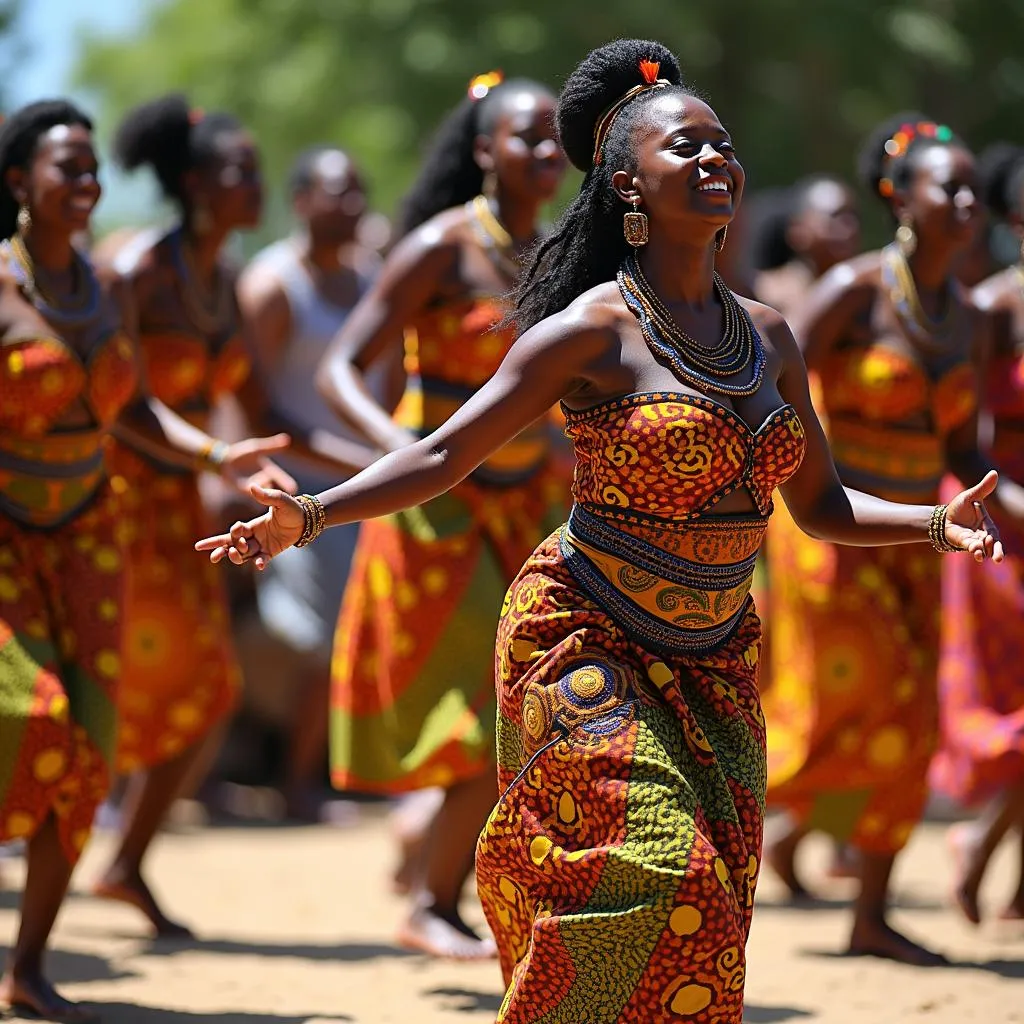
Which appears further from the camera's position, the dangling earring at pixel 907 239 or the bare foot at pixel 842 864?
the bare foot at pixel 842 864

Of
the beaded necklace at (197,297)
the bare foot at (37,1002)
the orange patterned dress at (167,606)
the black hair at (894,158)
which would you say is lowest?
the bare foot at (37,1002)

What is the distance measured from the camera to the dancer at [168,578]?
23.3 ft

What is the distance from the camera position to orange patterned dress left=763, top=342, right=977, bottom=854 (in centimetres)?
668

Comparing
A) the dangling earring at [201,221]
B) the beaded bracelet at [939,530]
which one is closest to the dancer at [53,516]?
the dangling earring at [201,221]

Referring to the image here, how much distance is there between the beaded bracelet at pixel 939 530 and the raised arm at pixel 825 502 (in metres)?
0.01

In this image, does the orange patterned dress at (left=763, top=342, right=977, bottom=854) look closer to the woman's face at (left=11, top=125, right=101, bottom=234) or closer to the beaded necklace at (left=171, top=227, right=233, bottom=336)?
the beaded necklace at (left=171, top=227, right=233, bottom=336)

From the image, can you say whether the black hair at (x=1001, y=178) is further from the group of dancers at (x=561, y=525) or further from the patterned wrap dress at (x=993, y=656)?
the patterned wrap dress at (x=993, y=656)

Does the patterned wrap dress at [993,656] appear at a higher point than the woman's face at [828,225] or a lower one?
lower

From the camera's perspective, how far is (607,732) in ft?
14.1

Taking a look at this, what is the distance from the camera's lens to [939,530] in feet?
15.1

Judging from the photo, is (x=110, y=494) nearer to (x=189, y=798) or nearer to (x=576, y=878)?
(x=576, y=878)

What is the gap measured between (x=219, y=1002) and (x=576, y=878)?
203 cm

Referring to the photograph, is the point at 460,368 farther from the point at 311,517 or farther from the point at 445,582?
the point at 311,517

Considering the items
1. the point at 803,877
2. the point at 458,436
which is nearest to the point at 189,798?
the point at 803,877
